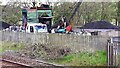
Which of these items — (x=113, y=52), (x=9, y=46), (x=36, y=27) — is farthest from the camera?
(x=9, y=46)

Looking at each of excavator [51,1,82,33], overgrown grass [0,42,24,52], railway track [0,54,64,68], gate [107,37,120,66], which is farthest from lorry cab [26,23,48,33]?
gate [107,37,120,66]

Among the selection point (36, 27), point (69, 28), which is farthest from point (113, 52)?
point (36, 27)

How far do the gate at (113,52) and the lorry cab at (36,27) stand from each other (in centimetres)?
70

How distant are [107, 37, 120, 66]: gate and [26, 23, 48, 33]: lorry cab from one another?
2.29ft

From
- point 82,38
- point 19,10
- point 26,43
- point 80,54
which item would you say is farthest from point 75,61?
point 19,10

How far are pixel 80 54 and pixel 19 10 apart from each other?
814 millimetres

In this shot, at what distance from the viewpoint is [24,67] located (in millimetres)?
2578

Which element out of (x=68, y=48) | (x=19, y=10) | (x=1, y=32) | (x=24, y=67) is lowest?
(x=24, y=67)

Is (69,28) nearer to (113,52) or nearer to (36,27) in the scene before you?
(36,27)

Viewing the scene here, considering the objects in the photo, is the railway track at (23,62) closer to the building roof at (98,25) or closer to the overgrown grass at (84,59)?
the overgrown grass at (84,59)

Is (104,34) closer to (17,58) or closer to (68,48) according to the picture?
(68,48)

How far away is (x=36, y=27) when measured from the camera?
2590mm

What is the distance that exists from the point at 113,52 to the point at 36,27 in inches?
34.2

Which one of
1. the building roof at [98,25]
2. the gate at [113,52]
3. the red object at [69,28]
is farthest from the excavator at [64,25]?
the gate at [113,52]
